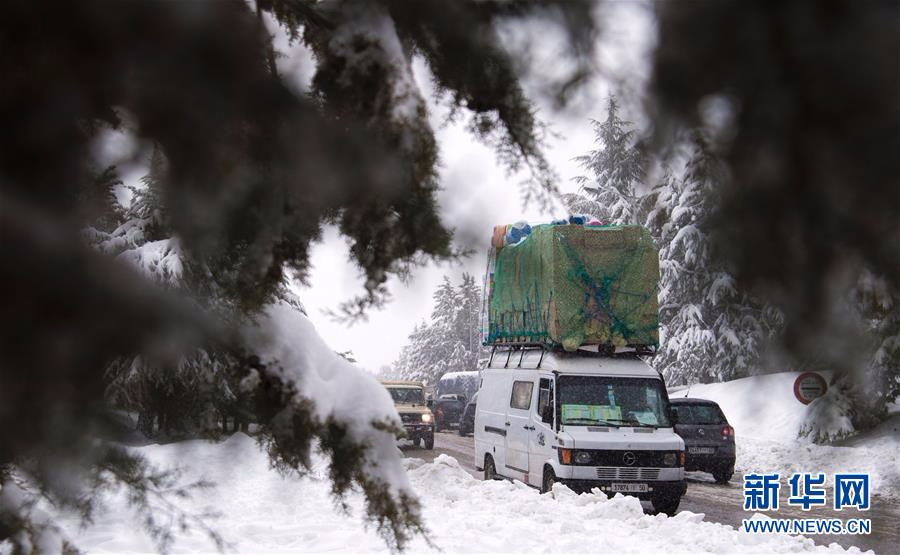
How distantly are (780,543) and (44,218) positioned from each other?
8264mm

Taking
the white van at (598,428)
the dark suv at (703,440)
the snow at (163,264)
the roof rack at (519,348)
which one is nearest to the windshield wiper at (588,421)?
the white van at (598,428)

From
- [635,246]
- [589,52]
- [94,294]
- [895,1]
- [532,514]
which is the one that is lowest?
[532,514]

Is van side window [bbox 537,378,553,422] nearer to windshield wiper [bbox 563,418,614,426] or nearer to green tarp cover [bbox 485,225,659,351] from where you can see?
windshield wiper [bbox 563,418,614,426]

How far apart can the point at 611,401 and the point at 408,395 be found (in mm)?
14174

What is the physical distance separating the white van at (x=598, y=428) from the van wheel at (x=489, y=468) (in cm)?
113

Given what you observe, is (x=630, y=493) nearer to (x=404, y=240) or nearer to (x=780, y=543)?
(x=780, y=543)

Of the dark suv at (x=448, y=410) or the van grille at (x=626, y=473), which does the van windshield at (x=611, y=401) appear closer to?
the van grille at (x=626, y=473)

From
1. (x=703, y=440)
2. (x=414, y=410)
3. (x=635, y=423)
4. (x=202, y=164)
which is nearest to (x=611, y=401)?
(x=635, y=423)

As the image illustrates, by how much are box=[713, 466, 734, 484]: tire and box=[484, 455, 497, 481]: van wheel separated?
5.35m

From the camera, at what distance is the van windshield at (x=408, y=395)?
24.5 m

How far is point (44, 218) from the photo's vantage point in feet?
4.08

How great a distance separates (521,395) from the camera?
12203mm

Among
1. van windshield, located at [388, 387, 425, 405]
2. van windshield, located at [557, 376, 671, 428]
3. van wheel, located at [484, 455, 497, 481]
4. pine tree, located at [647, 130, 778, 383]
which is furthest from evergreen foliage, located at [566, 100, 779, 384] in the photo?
van windshield, located at [388, 387, 425, 405]

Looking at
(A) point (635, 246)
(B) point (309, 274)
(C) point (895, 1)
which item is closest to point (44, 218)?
(C) point (895, 1)
